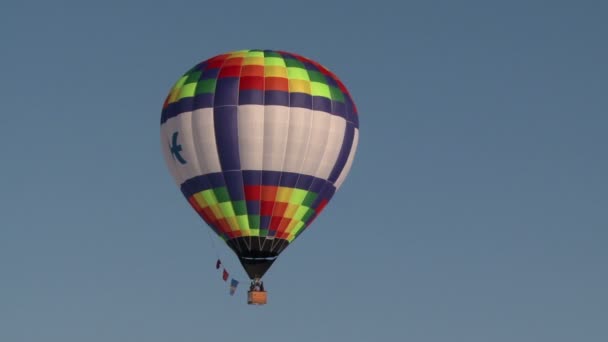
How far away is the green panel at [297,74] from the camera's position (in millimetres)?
115250

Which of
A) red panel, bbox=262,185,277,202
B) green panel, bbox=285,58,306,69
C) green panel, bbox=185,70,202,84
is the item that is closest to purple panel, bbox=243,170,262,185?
red panel, bbox=262,185,277,202

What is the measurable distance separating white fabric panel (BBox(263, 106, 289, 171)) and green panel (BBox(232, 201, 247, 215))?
1.81 metres

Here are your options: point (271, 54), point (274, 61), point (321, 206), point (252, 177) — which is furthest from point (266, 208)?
point (271, 54)

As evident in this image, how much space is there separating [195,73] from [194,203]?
18.3 ft

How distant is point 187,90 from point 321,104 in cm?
579

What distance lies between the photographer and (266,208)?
11425cm

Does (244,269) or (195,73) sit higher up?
(195,73)

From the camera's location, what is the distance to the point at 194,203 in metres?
116

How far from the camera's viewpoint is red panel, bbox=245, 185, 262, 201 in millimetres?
114062

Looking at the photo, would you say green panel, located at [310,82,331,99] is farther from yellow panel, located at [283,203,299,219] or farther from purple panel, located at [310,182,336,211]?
yellow panel, located at [283,203,299,219]

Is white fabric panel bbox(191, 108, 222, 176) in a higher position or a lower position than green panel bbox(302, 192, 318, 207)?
higher

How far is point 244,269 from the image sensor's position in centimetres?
11469

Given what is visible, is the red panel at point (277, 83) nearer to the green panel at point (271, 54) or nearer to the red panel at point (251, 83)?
the red panel at point (251, 83)

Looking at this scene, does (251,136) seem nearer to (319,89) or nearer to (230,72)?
(230,72)
